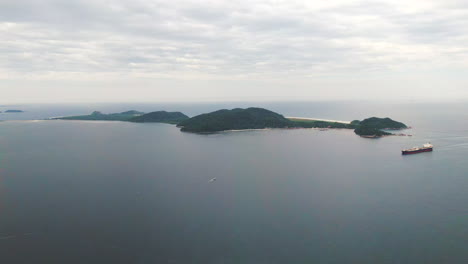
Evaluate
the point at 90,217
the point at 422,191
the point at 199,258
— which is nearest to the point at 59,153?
the point at 90,217

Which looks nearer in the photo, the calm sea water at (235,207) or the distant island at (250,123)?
the calm sea water at (235,207)

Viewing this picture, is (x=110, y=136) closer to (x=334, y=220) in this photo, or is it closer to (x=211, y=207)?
(x=211, y=207)

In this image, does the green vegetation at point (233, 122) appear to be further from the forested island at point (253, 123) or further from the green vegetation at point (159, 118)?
the green vegetation at point (159, 118)


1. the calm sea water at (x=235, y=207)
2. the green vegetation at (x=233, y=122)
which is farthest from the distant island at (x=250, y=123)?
the calm sea water at (x=235, y=207)

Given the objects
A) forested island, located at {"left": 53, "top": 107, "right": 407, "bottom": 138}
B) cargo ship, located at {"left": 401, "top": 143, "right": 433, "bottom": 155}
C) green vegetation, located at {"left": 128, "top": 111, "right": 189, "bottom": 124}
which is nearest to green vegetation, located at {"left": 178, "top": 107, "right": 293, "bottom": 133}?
forested island, located at {"left": 53, "top": 107, "right": 407, "bottom": 138}

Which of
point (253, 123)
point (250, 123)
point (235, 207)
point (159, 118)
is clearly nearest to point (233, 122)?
point (250, 123)

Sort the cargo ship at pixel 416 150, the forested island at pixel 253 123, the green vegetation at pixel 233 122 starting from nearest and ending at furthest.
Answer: the cargo ship at pixel 416 150, the forested island at pixel 253 123, the green vegetation at pixel 233 122
